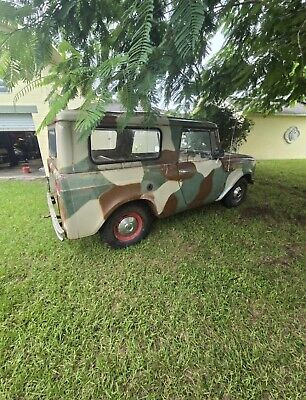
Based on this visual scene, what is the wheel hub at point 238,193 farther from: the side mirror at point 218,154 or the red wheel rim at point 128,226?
the red wheel rim at point 128,226

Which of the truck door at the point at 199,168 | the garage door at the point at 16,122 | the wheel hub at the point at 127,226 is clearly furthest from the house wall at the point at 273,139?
the wheel hub at the point at 127,226

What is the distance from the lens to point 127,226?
3178 mm

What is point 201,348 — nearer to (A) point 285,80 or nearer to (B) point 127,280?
(B) point 127,280

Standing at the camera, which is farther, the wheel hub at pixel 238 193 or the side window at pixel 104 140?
the wheel hub at pixel 238 193

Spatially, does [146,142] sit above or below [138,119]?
below

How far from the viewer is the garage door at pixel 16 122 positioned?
7.42m

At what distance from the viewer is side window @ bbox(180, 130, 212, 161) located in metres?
3.28

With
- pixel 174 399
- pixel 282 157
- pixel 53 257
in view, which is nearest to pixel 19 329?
pixel 53 257

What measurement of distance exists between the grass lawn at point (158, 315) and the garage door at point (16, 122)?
5354mm

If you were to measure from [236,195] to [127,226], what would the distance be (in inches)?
99.5

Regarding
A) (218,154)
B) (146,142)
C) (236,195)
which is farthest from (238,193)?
(146,142)

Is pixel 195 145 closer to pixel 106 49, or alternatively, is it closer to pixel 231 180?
pixel 231 180

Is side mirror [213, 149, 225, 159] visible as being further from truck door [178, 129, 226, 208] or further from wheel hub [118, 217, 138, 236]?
wheel hub [118, 217, 138, 236]

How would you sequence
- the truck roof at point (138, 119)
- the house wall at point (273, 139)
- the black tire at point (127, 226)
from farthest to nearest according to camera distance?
the house wall at point (273, 139), the black tire at point (127, 226), the truck roof at point (138, 119)
